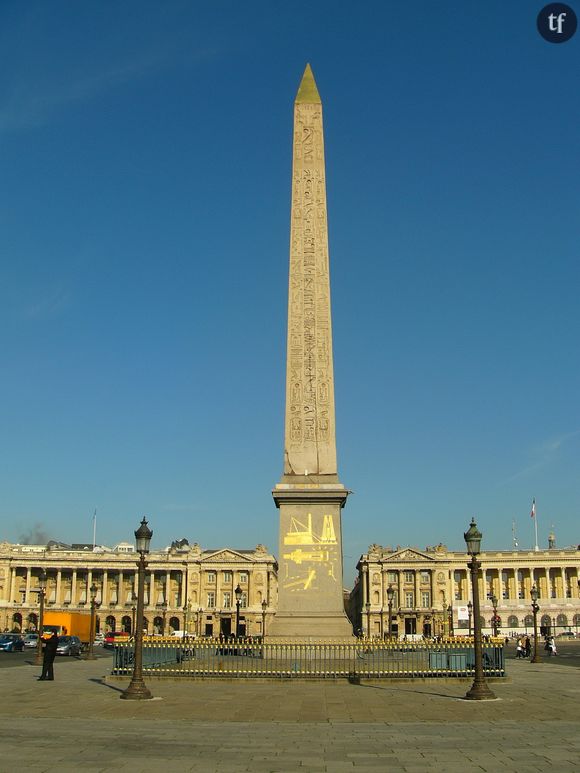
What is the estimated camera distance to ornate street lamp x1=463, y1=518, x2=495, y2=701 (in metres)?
18.8

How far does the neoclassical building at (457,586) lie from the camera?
115812 mm

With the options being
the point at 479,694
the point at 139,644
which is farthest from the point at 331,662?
the point at 139,644

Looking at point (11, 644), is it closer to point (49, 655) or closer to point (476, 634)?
point (49, 655)

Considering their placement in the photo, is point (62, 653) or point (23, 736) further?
point (62, 653)

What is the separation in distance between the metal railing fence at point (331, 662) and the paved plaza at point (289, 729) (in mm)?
1003

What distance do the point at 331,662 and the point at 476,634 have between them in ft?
19.6

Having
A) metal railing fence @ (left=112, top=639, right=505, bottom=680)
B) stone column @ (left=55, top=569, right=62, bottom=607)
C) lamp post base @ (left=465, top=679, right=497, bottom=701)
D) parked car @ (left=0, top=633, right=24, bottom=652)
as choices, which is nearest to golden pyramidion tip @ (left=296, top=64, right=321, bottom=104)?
metal railing fence @ (left=112, top=639, right=505, bottom=680)

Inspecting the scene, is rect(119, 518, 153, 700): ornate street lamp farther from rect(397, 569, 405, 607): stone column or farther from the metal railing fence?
rect(397, 569, 405, 607): stone column

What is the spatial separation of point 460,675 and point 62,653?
1393 inches

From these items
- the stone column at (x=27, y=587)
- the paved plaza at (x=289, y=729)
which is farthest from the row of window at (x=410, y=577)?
Answer: the paved plaza at (x=289, y=729)

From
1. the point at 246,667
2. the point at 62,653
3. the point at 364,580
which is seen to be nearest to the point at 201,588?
the point at 364,580

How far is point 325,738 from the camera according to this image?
12.6 metres

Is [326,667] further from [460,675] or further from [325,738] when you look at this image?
[325,738]

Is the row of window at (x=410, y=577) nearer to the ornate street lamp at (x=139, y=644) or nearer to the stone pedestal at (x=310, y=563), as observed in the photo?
the stone pedestal at (x=310, y=563)
